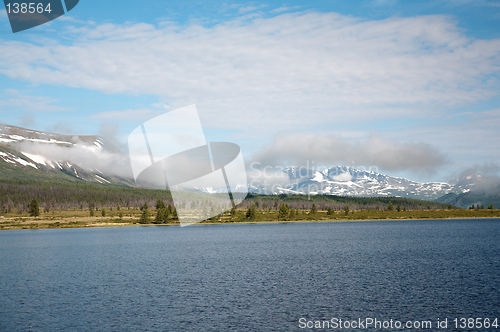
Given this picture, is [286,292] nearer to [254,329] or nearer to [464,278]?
[254,329]

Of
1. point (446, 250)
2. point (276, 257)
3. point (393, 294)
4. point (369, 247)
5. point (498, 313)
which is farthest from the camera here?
point (369, 247)

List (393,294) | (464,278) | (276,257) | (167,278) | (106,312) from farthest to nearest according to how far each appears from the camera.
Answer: (276,257), (167,278), (464,278), (393,294), (106,312)

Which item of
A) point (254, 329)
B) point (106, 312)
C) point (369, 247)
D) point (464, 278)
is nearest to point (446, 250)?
point (369, 247)

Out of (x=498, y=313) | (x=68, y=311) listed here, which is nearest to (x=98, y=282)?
(x=68, y=311)

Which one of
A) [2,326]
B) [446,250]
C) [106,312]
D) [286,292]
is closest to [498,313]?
[286,292]

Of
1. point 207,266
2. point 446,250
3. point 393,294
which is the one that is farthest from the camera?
point 446,250

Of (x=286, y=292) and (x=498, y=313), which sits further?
(x=286, y=292)

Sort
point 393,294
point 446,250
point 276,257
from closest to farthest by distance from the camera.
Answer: point 393,294
point 276,257
point 446,250

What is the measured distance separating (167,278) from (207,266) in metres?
11.5

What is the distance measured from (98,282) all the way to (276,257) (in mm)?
35320

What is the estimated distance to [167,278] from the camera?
57.1 metres

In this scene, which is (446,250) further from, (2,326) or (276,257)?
(2,326)

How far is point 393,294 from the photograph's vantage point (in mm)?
44688

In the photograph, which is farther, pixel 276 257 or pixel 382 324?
pixel 276 257
